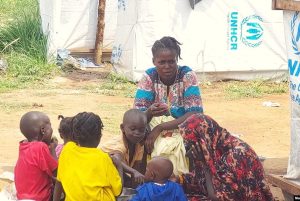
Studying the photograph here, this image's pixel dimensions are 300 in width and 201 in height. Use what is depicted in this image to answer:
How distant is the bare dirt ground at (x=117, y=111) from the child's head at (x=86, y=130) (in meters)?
2.09

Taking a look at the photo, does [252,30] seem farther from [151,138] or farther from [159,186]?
[159,186]

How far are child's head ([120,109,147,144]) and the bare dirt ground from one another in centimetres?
151

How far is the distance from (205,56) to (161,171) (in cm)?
719

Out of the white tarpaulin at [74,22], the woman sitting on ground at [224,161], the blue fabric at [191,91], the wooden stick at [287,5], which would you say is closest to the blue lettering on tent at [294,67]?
the wooden stick at [287,5]

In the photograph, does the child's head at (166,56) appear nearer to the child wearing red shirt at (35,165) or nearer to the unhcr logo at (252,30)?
the child wearing red shirt at (35,165)

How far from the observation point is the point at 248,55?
438 inches

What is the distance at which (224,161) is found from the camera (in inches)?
163

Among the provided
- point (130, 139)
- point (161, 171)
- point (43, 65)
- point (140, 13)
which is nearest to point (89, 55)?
point (43, 65)

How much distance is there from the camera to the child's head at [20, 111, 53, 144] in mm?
4473

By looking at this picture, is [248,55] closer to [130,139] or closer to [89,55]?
[89,55]

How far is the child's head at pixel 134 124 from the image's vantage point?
Result: 4.61m

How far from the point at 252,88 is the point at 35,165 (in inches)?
268

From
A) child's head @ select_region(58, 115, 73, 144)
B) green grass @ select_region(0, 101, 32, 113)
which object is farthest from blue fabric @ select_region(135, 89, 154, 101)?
green grass @ select_region(0, 101, 32, 113)

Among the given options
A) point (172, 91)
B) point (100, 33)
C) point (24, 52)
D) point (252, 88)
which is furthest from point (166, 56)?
point (100, 33)
